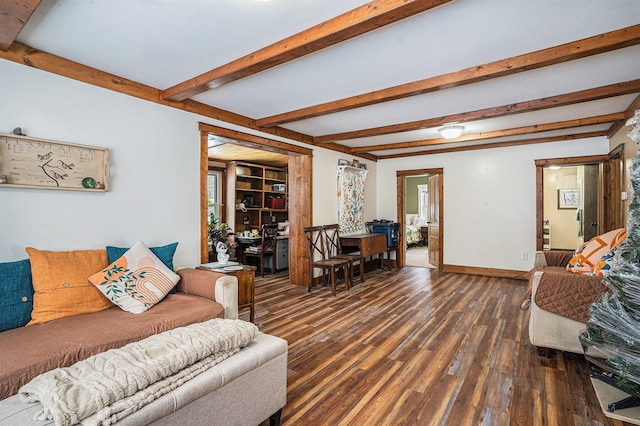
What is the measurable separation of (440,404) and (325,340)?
1.18m

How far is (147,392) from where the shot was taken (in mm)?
1275

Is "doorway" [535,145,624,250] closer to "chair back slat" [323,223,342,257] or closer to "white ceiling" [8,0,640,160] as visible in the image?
"white ceiling" [8,0,640,160]

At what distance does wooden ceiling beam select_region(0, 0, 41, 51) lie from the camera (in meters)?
1.64

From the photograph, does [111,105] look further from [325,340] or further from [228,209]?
[228,209]

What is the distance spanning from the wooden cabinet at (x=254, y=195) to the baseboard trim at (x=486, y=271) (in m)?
3.79

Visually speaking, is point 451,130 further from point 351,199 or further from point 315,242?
point 315,242

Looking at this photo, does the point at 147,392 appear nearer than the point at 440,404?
Yes

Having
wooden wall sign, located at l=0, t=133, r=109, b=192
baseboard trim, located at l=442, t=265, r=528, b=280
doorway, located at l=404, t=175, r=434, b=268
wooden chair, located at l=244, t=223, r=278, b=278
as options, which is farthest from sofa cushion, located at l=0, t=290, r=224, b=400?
doorway, located at l=404, t=175, r=434, b=268

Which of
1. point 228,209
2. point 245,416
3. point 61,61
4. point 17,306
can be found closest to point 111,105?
point 61,61

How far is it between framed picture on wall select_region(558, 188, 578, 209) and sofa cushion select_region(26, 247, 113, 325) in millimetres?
9194

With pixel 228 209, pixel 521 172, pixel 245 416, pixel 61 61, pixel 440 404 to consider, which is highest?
pixel 61 61

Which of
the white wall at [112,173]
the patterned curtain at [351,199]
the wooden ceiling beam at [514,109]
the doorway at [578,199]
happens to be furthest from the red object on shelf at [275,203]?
the doorway at [578,199]

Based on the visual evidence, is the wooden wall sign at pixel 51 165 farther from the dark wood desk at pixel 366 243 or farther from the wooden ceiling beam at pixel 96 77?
the dark wood desk at pixel 366 243

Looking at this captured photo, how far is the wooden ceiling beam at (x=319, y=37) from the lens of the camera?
165 centimetres
